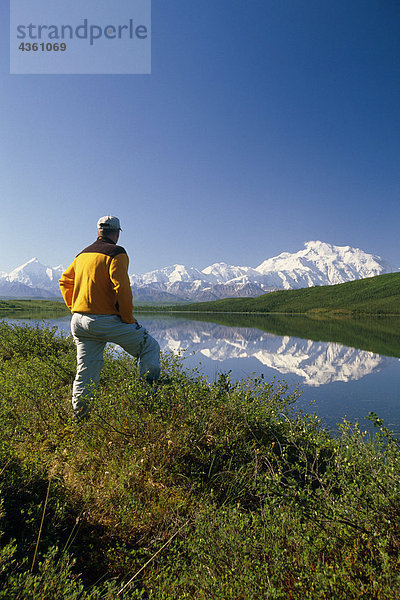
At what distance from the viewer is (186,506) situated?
10.8ft

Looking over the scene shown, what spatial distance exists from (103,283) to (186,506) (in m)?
3.50

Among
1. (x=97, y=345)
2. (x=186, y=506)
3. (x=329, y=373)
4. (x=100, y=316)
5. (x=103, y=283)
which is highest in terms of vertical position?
(x=103, y=283)

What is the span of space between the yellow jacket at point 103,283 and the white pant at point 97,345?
156 mm

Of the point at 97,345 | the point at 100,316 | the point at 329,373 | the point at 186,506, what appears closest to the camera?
the point at 186,506

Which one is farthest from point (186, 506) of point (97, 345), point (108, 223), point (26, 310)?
point (26, 310)

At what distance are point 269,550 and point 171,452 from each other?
182cm

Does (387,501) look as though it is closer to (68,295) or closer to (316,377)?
(68,295)

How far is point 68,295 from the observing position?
18.5ft

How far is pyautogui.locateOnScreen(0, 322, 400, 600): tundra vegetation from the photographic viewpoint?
82.2 inches

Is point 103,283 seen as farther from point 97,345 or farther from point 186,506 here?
point 186,506

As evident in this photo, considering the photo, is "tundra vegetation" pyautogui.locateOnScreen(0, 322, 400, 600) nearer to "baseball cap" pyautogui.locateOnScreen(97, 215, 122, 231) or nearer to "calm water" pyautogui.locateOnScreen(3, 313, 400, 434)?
"calm water" pyautogui.locateOnScreen(3, 313, 400, 434)

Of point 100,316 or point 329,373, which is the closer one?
point 100,316

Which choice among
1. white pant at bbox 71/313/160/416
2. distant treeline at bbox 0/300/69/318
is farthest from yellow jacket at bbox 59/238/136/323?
distant treeline at bbox 0/300/69/318

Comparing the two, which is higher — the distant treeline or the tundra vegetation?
the tundra vegetation
